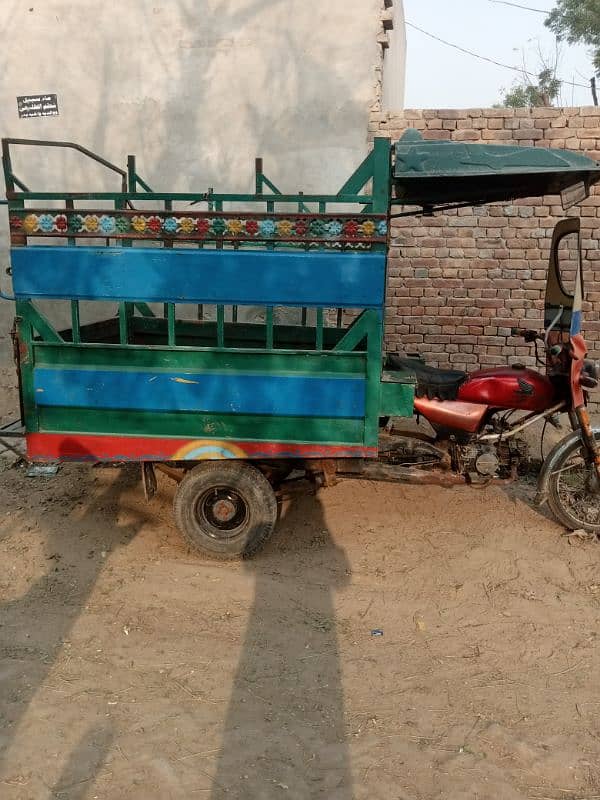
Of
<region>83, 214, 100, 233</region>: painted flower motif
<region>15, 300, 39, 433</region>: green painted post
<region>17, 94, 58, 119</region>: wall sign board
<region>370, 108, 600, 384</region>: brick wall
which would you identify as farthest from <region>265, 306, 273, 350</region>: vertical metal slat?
<region>17, 94, 58, 119</region>: wall sign board

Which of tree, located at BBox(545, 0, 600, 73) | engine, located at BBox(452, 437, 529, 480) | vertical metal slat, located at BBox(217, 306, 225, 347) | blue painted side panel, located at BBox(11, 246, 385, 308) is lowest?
engine, located at BBox(452, 437, 529, 480)

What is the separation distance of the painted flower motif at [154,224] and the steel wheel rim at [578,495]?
9.15ft

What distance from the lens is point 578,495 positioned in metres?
4.20

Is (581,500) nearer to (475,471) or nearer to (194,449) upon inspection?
(475,471)

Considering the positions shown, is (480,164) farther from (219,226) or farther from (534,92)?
(534,92)

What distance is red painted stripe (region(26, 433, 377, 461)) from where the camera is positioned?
3709 mm

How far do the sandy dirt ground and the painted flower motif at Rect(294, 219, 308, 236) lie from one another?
74.9 inches

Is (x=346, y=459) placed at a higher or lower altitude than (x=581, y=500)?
higher

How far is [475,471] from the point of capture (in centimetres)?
411

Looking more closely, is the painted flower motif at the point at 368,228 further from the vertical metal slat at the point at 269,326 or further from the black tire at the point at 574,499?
the black tire at the point at 574,499

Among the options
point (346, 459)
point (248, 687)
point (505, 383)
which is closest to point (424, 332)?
point (505, 383)

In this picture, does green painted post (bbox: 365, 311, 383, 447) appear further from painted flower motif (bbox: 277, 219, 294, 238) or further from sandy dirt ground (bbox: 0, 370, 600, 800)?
sandy dirt ground (bbox: 0, 370, 600, 800)

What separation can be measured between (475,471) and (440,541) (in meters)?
0.51

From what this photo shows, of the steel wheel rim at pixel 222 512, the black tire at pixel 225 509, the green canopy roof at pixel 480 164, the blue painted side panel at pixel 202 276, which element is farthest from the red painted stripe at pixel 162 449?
the green canopy roof at pixel 480 164
